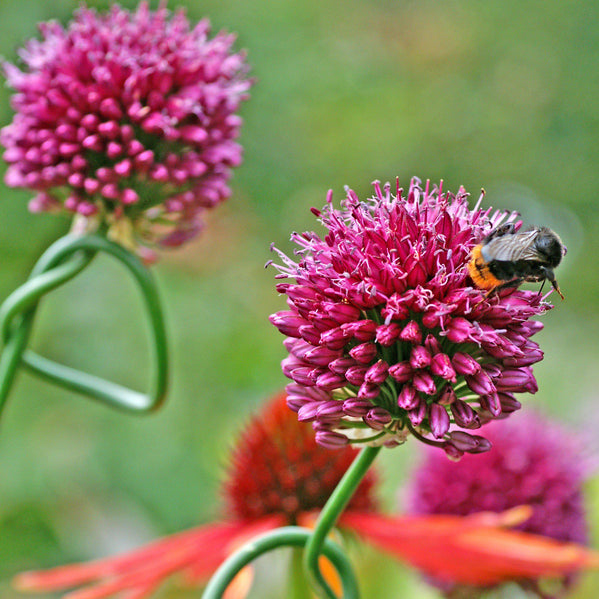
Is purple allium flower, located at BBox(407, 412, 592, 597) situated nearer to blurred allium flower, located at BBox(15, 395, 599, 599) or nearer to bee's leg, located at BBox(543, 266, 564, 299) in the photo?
blurred allium flower, located at BBox(15, 395, 599, 599)

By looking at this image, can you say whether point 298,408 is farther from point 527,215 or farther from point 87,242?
point 527,215

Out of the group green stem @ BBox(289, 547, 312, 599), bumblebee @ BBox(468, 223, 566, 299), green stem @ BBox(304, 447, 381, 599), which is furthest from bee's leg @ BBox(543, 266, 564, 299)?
green stem @ BBox(289, 547, 312, 599)

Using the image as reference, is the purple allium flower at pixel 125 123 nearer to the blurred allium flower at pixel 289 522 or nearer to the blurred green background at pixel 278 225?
the blurred allium flower at pixel 289 522

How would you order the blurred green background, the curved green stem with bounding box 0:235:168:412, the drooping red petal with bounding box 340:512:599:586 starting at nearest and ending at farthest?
the curved green stem with bounding box 0:235:168:412, the drooping red petal with bounding box 340:512:599:586, the blurred green background

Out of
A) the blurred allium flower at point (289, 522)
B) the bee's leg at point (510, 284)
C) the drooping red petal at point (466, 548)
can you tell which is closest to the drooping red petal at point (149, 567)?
the blurred allium flower at point (289, 522)

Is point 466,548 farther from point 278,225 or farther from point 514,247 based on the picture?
point 278,225

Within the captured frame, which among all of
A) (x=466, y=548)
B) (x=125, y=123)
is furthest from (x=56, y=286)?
(x=466, y=548)
